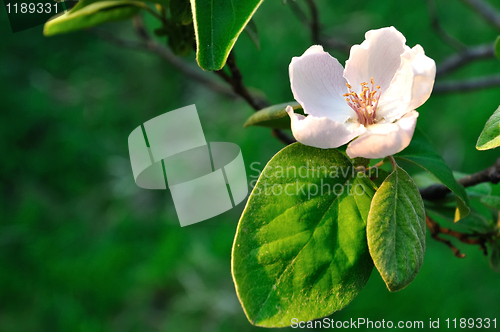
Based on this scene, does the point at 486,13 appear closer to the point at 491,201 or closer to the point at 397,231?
the point at 491,201

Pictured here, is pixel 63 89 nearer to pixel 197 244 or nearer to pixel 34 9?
pixel 197 244

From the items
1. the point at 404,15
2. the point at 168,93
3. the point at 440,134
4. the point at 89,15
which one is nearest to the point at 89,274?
the point at 168,93

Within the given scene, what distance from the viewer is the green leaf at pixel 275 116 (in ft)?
1.68

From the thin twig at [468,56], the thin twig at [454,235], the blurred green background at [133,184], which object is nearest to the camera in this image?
the thin twig at [454,235]

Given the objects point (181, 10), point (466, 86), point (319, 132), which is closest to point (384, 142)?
point (319, 132)

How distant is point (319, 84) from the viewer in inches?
20.3

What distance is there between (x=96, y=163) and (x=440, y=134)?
5.50 feet

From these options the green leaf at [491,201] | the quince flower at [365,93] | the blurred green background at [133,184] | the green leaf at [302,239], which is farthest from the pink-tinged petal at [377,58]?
the blurred green background at [133,184]

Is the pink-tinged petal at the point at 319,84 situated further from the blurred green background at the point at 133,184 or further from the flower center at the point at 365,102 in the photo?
the blurred green background at the point at 133,184

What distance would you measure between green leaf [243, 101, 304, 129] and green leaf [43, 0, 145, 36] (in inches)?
9.7

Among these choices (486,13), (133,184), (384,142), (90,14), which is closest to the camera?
(384,142)

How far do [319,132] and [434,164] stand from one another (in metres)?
0.17

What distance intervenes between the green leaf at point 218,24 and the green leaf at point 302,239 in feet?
0.36

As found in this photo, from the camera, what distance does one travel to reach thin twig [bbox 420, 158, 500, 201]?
1.83ft
